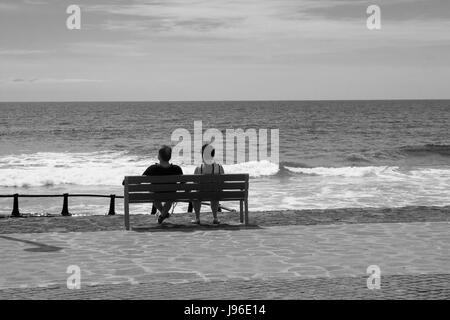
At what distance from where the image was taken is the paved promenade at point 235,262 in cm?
740

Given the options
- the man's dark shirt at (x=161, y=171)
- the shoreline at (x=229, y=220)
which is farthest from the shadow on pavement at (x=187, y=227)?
the man's dark shirt at (x=161, y=171)

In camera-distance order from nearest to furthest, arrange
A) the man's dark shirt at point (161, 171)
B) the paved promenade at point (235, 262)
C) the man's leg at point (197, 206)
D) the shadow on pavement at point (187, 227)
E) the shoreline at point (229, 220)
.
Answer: the paved promenade at point (235, 262), the shadow on pavement at point (187, 227), the shoreline at point (229, 220), the man's leg at point (197, 206), the man's dark shirt at point (161, 171)

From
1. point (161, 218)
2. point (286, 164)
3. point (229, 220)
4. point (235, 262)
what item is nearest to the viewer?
point (235, 262)

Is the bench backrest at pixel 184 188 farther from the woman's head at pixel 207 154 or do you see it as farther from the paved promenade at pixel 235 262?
the paved promenade at pixel 235 262

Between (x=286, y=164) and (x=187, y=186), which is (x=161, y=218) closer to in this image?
(x=187, y=186)

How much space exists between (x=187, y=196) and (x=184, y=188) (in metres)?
0.15

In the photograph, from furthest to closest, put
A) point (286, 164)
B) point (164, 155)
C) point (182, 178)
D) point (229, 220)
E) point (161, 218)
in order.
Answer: point (286, 164)
point (229, 220)
point (164, 155)
point (161, 218)
point (182, 178)

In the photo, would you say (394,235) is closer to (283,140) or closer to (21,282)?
(21,282)

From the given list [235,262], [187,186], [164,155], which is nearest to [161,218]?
[187,186]

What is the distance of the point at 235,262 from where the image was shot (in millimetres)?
8992

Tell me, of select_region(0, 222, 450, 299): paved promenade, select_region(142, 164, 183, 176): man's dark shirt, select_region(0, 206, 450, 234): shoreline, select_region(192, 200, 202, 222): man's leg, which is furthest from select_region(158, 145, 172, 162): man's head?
select_region(0, 222, 450, 299): paved promenade

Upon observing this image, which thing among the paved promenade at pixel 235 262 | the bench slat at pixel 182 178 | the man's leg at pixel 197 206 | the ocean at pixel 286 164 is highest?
the bench slat at pixel 182 178

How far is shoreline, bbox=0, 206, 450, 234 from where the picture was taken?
11898mm

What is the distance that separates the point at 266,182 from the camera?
3459cm
